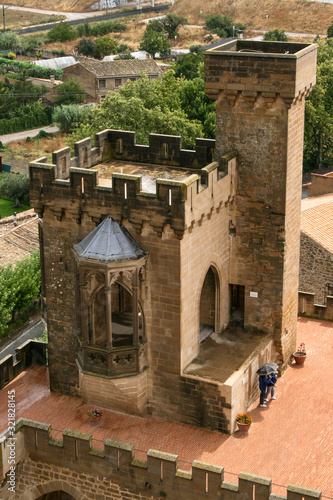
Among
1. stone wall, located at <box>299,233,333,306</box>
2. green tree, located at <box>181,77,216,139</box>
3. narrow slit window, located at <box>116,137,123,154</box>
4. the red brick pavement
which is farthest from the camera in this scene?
green tree, located at <box>181,77,216,139</box>

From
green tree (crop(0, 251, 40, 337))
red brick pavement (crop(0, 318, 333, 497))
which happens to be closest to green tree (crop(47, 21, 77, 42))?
green tree (crop(0, 251, 40, 337))

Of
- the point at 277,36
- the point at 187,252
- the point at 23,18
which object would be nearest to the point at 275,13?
the point at 277,36

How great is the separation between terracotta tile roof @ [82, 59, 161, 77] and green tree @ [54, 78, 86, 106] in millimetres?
3195

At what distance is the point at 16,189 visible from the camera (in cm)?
8556

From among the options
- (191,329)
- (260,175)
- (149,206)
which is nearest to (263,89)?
(260,175)

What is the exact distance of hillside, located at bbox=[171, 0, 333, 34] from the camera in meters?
152

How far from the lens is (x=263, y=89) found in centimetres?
2967

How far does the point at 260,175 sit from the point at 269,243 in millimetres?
2611

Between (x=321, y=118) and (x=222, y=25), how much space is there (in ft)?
260

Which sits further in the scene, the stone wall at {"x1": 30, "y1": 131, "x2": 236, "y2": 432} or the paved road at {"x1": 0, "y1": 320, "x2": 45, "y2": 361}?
the paved road at {"x1": 0, "y1": 320, "x2": 45, "y2": 361}

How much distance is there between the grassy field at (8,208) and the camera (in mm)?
83062

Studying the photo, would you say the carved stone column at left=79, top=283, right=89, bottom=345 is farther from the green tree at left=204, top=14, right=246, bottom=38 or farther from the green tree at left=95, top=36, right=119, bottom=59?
the green tree at left=204, top=14, right=246, bottom=38

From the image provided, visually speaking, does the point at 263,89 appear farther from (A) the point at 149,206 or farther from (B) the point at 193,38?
(B) the point at 193,38

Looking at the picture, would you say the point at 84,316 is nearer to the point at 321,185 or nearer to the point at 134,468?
the point at 134,468
